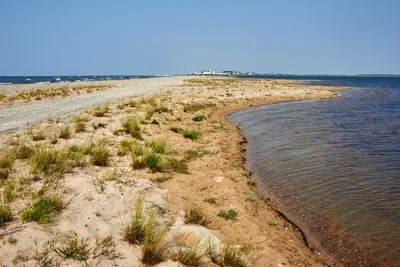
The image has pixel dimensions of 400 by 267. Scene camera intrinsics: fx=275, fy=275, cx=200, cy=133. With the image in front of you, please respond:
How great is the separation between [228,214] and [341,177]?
4.46 meters

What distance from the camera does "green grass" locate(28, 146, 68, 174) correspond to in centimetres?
660

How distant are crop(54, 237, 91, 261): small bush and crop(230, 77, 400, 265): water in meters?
4.44

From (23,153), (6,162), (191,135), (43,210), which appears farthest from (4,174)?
(191,135)

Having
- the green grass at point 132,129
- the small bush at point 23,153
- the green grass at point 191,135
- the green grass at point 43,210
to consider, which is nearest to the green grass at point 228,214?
the green grass at point 43,210

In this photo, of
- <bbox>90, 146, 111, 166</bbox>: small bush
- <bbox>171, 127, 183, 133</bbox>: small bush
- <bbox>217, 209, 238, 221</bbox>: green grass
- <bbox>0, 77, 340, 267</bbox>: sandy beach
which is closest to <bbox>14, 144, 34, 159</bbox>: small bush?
<bbox>0, 77, 340, 267</bbox>: sandy beach

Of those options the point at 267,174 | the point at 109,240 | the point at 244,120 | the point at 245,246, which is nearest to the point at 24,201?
the point at 109,240

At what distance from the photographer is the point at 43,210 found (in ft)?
15.1

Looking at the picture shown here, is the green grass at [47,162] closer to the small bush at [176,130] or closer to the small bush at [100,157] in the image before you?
the small bush at [100,157]

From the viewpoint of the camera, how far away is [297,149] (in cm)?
1172

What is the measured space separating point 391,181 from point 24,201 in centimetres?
945

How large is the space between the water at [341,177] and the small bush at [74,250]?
4.44 m

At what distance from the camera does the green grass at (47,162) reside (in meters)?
6.60

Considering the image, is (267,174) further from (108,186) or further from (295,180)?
(108,186)

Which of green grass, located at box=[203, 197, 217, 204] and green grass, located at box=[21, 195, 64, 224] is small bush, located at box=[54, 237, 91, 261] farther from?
green grass, located at box=[203, 197, 217, 204]
